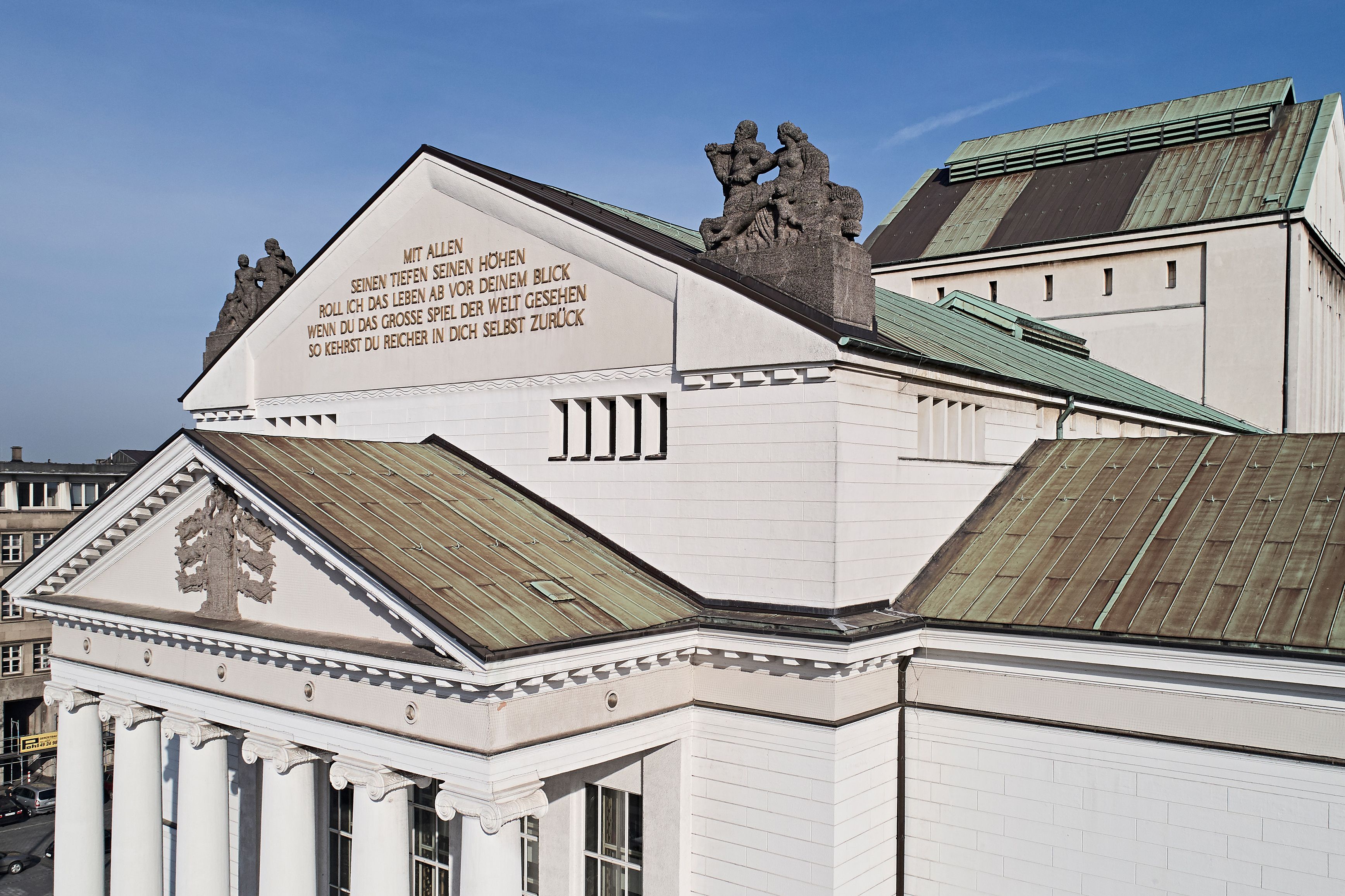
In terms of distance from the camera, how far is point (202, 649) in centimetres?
1889

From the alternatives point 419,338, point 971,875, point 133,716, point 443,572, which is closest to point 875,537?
point 971,875

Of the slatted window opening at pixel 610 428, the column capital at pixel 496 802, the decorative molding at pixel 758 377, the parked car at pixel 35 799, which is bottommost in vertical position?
the parked car at pixel 35 799

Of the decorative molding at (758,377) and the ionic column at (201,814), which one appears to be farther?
the ionic column at (201,814)

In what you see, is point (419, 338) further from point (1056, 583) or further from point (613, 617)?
point (1056, 583)

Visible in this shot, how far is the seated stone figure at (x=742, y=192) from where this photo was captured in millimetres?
18047

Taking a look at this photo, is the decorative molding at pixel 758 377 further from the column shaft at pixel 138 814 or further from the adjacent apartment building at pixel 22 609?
the adjacent apartment building at pixel 22 609

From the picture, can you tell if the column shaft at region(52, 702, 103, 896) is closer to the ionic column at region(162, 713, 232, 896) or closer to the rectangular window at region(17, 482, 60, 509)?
the ionic column at region(162, 713, 232, 896)

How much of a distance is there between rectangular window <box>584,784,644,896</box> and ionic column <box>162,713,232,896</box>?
267 inches

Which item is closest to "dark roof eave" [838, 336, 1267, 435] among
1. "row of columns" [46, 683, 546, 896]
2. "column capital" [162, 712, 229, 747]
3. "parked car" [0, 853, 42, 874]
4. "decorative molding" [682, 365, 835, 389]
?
"decorative molding" [682, 365, 835, 389]

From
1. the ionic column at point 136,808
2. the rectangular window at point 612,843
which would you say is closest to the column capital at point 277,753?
the rectangular window at point 612,843

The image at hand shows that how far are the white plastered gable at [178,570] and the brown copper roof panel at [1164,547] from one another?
8803mm

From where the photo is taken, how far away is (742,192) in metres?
18.3

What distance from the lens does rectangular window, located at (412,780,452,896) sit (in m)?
20.7

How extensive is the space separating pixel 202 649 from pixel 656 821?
8.57 metres
